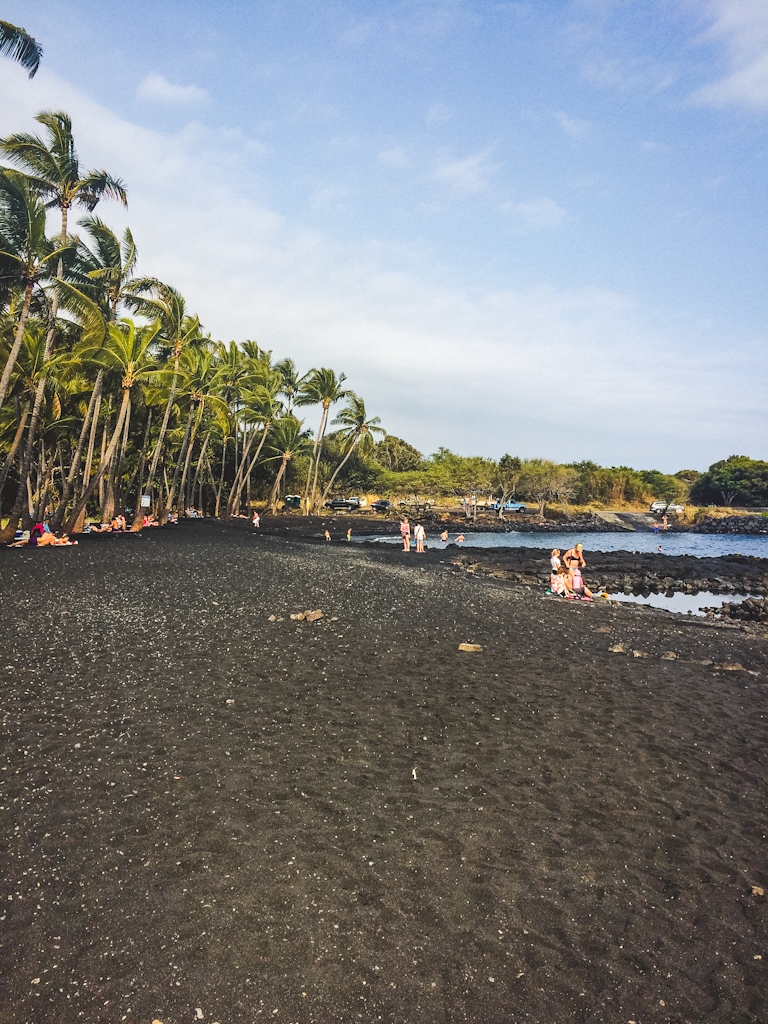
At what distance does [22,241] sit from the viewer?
22.9m

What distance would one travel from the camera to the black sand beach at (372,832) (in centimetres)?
407

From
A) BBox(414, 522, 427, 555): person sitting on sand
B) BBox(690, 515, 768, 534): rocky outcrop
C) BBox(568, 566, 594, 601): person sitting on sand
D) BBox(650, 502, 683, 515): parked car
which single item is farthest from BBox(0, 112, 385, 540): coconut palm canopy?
BBox(650, 502, 683, 515): parked car

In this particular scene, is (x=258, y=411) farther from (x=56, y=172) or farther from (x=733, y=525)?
(x=733, y=525)

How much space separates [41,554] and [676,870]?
23.1 m

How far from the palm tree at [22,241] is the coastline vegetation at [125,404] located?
0.06 meters

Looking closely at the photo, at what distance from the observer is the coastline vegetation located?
25125mm

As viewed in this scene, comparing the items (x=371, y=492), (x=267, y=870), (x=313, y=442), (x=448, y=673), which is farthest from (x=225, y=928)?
(x=371, y=492)

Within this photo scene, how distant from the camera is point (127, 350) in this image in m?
30.7

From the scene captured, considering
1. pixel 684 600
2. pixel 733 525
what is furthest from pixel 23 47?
pixel 733 525

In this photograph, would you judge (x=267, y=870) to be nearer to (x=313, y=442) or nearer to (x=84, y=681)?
(x=84, y=681)

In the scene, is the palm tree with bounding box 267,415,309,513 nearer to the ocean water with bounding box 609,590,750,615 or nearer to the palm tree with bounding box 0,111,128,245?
the palm tree with bounding box 0,111,128,245

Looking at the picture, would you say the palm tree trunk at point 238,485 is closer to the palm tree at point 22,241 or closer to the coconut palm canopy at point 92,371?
the coconut palm canopy at point 92,371

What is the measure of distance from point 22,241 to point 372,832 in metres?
26.5

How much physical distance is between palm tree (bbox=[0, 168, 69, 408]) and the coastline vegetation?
6 cm
